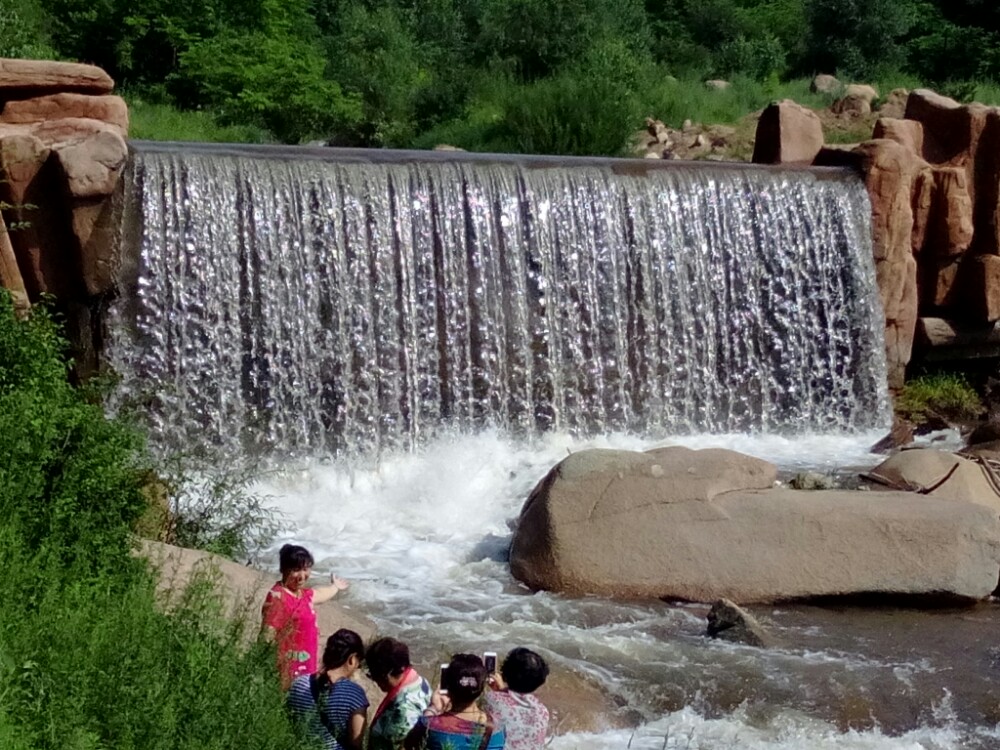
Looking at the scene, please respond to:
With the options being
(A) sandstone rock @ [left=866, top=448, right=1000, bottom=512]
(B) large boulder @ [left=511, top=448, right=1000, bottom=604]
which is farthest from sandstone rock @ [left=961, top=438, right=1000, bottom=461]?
(B) large boulder @ [left=511, top=448, right=1000, bottom=604]

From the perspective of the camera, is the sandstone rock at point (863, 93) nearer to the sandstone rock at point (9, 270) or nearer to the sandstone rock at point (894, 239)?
the sandstone rock at point (894, 239)

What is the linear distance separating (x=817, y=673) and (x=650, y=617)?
1005 mm

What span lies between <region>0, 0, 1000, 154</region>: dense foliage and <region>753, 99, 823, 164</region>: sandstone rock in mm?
5383

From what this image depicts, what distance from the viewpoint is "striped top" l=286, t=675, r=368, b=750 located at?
468cm

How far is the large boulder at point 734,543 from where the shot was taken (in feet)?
25.5

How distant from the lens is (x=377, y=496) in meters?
9.98

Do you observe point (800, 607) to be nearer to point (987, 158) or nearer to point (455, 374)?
point (455, 374)

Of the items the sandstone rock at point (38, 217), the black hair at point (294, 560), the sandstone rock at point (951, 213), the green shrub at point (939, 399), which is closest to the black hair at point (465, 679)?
the black hair at point (294, 560)

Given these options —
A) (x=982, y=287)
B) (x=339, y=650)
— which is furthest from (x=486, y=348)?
(x=339, y=650)

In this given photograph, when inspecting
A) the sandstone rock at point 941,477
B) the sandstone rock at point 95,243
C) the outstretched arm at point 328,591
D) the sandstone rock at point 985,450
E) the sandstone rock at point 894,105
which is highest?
the outstretched arm at point 328,591

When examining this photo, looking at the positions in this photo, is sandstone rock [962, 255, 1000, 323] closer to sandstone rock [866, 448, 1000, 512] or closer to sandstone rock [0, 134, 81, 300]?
sandstone rock [866, 448, 1000, 512]

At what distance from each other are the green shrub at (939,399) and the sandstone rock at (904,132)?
216 centimetres

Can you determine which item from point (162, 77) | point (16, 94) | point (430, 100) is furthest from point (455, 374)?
point (162, 77)

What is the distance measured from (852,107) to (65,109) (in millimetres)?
12674
